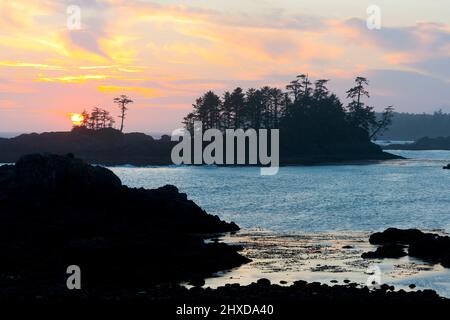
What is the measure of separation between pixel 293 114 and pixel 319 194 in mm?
87098

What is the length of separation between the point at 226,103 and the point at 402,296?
6051 inches

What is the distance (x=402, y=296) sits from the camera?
32531 millimetres

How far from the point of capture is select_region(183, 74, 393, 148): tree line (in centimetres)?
18100

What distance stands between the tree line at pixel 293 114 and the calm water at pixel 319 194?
737 inches

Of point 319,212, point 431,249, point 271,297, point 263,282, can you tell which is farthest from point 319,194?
point 271,297

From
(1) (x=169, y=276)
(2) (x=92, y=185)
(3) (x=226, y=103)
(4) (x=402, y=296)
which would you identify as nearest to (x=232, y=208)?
(2) (x=92, y=185)

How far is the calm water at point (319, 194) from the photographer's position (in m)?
68.1

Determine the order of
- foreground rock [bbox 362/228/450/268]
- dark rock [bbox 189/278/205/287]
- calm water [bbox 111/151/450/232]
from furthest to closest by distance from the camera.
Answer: calm water [bbox 111/151/450/232] → foreground rock [bbox 362/228/450/268] → dark rock [bbox 189/278/205/287]

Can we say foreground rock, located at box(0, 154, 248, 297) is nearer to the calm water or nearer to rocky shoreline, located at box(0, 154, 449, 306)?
rocky shoreline, located at box(0, 154, 449, 306)

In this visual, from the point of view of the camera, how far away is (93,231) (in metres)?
51.8

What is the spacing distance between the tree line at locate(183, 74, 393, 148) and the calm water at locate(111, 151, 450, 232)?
61.4ft

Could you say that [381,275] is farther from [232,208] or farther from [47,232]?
[232,208]

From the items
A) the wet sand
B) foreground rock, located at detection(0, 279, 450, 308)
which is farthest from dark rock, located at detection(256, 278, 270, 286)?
the wet sand

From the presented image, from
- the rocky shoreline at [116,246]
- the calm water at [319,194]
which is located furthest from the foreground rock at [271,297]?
the calm water at [319,194]
